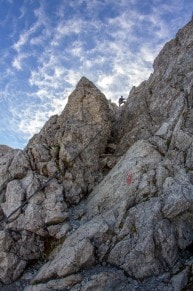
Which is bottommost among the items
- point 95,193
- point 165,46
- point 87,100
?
point 95,193

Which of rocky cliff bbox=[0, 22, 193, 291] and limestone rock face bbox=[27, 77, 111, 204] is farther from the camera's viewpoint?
limestone rock face bbox=[27, 77, 111, 204]

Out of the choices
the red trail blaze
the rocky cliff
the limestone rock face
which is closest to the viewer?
the rocky cliff

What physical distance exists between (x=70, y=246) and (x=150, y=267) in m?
5.72

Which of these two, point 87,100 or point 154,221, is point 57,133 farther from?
point 154,221

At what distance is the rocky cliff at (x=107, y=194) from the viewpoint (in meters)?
20.7

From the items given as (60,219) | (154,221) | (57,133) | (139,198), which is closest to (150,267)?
(154,221)

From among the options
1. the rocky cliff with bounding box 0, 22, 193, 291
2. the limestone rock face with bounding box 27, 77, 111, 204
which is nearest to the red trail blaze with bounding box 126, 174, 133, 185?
the rocky cliff with bounding box 0, 22, 193, 291

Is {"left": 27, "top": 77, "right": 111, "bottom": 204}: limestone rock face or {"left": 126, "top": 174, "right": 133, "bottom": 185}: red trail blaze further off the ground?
{"left": 27, "top": 77, "right": 111, "bottom": 204}: limestone rock face

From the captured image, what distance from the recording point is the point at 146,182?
24.5 m

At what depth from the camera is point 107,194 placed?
26.3 m

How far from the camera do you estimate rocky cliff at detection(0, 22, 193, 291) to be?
816 inches

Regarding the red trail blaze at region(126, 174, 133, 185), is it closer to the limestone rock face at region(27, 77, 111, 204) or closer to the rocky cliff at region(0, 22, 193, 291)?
the rocky cliff at region(0, 22, 193, 291)

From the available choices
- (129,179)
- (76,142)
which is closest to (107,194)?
(129,179)

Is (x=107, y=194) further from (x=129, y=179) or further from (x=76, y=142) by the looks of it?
(x=76, y=142)
